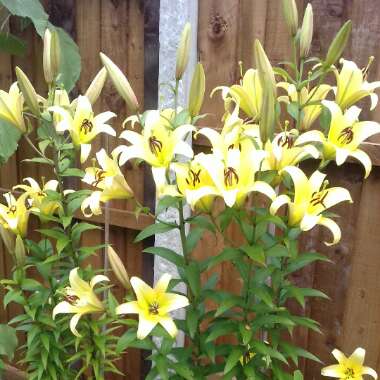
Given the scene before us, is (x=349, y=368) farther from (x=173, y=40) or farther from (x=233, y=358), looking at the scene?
(x=173, y=40)

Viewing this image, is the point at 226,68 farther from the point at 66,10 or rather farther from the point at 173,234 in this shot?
the point at 66,10

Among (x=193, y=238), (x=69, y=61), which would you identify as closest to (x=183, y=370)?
(x=193, y=238)

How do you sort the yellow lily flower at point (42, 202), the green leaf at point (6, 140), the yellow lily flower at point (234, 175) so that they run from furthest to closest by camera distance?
the green leaf at point (6, 140)
the yellow lily flower at point (42, 202)
the yellow lily flower at point (234, 175)

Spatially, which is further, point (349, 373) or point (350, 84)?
point (349, 373)

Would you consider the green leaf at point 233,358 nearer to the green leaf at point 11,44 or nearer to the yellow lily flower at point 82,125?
the yellow lily flower at point 82,125

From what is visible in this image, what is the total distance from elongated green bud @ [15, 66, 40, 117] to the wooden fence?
811mm

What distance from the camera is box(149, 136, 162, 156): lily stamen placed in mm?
1037

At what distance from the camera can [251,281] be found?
47.7 inches

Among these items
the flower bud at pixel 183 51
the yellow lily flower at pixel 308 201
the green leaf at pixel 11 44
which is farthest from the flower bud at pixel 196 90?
the green leaf at pixel 11 44

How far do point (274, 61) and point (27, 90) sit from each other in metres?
0.90

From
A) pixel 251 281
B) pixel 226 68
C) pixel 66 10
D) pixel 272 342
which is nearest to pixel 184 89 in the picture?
pixel 226 68

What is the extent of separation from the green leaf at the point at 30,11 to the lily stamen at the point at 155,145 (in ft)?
3.25

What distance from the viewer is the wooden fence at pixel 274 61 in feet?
5.38

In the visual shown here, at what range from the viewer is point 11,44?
2.04 m
